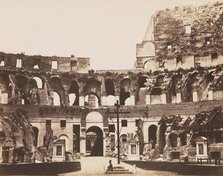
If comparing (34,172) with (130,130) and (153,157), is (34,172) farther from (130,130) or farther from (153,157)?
(130,130)

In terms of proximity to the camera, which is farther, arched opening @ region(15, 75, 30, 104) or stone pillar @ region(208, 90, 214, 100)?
arched opening @ region(15, 75, 30, 104)

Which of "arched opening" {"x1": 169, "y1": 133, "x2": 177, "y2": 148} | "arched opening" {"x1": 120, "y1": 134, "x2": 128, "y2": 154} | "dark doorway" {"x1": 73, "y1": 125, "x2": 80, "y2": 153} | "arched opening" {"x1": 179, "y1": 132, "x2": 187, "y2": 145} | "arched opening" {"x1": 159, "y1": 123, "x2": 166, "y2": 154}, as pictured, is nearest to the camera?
"arched opening" {"x1": 179, "y1": 132, "x2": 187, "y2": 145}

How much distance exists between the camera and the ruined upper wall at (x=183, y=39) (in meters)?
35.9

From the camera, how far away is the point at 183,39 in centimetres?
3797

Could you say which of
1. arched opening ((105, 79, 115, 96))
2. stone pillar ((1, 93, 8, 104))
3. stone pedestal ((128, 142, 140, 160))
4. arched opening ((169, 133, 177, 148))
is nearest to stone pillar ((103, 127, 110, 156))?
stone pedestal ((128, 142, 140, 160))

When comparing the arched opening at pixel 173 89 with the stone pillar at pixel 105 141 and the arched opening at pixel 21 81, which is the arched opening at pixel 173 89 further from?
the arched opening at pixel 21 81

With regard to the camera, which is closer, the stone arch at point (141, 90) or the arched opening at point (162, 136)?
the arched opening at point (162, 136)

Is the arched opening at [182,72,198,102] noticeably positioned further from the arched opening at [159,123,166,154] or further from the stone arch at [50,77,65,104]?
the stone arch at [50,77,65,104]

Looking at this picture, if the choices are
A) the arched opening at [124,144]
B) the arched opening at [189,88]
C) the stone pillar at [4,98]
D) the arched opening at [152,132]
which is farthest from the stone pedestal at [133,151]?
the stone pillar at [4,98]

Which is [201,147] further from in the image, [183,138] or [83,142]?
[83,142]

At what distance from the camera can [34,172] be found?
51.4 feet

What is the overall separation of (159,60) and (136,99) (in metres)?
4.24

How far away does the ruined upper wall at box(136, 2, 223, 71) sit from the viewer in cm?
3594

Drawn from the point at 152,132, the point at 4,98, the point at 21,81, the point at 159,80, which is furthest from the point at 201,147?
the point at 21,81
